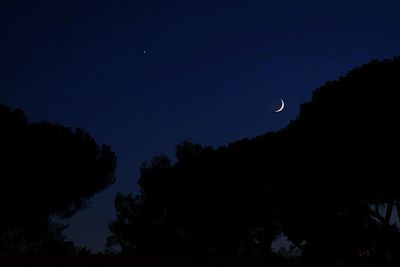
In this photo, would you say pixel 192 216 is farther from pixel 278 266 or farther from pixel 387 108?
pixel 278 266

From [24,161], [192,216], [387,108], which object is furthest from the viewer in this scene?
[192,216]

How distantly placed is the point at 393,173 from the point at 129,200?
2650cm

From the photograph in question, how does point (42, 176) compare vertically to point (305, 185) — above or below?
above

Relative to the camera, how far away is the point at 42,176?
3338 centimetres

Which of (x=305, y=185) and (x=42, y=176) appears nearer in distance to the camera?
(x=305, y=185)

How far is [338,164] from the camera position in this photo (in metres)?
26.4

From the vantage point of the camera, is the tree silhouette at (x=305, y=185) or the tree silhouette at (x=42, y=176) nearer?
the tree silhouette at (x=305, y=185)

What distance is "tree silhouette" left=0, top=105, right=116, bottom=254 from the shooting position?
106 ft

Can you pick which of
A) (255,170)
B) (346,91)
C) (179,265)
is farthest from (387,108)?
(179,265)

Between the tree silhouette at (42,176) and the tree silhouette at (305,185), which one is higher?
the tree silhouette at (42,176)

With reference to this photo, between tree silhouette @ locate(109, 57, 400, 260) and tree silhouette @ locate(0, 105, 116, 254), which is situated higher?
tree silhouette @ locate(0, 105, 116, 254)

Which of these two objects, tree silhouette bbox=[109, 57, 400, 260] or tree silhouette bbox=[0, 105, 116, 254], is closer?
tree silhouette bbox=[109, 57, 400, 260]

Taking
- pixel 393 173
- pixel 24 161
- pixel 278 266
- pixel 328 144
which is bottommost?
pixel 278 266

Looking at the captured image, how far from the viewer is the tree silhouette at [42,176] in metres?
32.4
